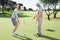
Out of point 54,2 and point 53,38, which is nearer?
point 53,38

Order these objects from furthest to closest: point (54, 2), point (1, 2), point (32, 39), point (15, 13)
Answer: point (1, 2), point (54, 2), point (15, 13), point (32, 39)

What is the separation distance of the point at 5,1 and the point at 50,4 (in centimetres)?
3232

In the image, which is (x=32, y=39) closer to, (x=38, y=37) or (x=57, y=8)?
(x=38, y=37)

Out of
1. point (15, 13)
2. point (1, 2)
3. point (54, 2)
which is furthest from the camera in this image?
point (1, 2)

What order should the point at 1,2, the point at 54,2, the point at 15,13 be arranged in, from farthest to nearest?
the point at 1,2
the point at 54,2
the point at 15,13

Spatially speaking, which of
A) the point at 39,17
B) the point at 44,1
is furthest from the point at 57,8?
the point at 39,17

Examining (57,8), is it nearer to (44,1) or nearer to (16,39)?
(44,1)

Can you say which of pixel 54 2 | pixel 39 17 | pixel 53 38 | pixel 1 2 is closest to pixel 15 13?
pixel 39 17

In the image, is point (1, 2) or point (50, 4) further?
point (1, 2)

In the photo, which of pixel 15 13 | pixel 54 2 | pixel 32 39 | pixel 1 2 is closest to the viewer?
pixel 32 39

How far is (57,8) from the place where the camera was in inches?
1526

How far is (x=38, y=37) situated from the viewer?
11961 millimetres

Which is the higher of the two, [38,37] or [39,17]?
[39,17]

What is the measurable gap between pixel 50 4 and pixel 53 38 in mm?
26071
